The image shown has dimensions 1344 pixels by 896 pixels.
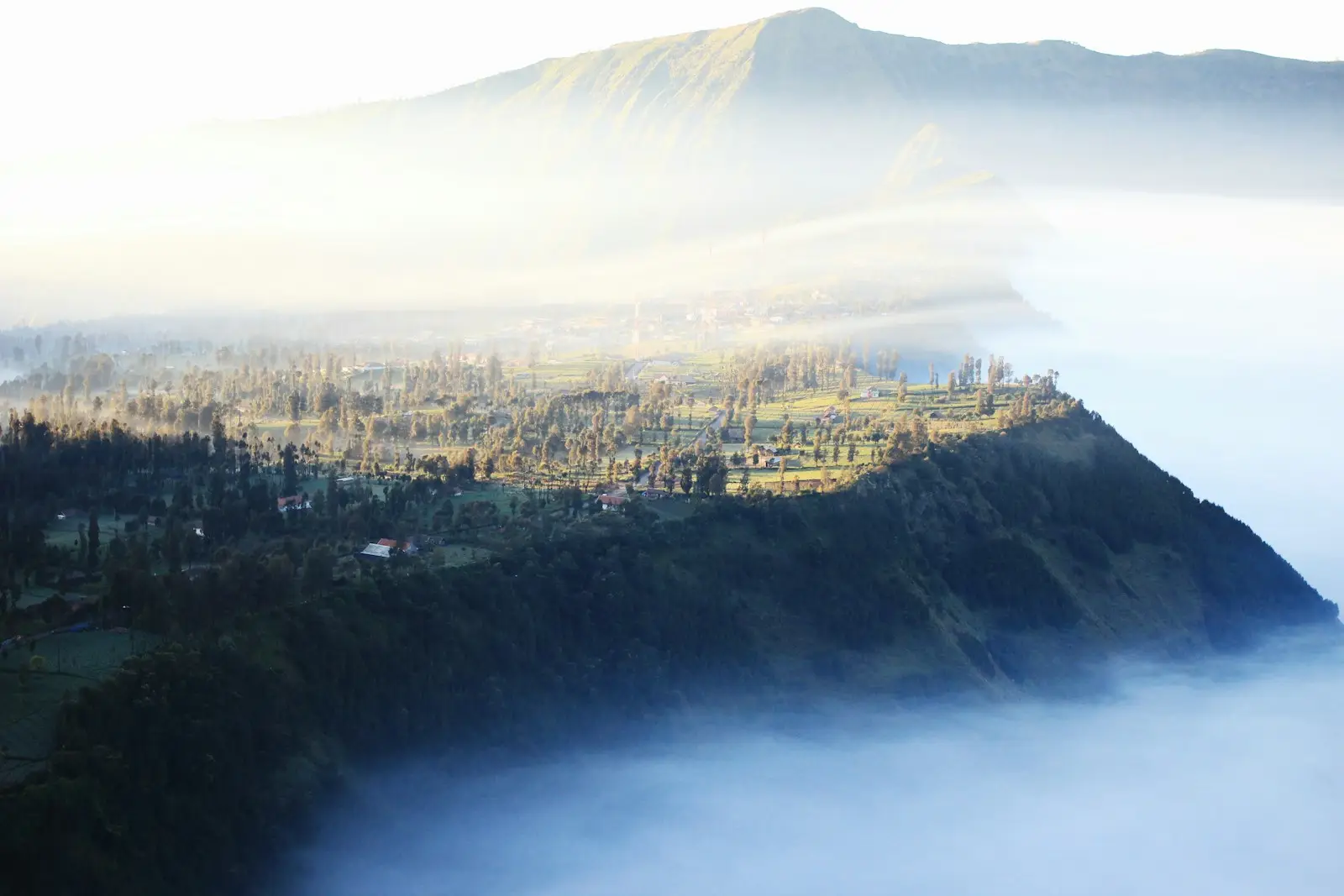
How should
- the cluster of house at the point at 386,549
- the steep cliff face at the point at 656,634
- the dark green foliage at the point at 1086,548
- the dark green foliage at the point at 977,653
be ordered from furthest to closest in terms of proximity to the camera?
the dark green foliage at the point at 1086,548 → the dark green foliage at the point at 977,653 → the cluster of house at the point at 386,549 → the steep cliff face at the point at 656,634

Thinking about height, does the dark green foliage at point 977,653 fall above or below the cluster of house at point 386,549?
below

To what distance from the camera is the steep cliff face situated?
52344 millimetres

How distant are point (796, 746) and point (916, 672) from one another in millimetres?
12050

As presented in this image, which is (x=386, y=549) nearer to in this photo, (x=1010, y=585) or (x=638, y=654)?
(x=638, y=654)

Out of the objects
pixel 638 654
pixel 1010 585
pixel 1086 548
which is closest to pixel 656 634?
pixel 638 654

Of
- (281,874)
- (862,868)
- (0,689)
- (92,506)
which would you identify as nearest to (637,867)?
(862,868)

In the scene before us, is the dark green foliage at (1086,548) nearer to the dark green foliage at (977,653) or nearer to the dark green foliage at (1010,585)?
the dark green foliage at (1010,585)

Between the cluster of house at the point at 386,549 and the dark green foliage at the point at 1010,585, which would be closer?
the cluster of house at the point at 386,549

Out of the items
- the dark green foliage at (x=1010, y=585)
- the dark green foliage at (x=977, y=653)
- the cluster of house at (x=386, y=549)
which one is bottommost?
the dark green foliage at (x=977, y=653)

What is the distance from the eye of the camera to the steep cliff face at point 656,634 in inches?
2061

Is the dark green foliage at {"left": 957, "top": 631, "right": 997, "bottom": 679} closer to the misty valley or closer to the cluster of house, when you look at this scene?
the misty valley

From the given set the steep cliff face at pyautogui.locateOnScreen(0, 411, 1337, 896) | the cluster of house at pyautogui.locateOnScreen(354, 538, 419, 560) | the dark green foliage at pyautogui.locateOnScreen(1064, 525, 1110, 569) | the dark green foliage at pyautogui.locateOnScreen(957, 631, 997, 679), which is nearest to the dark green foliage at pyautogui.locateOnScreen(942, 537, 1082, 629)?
the steep cliff face at pyautogui.locateOnScreen(0, 411, 1337, 896)

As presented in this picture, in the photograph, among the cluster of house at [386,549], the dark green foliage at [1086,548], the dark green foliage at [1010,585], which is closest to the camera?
the cluster of house at [386,549]

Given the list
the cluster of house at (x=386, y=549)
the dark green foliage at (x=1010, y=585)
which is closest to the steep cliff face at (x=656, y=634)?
the dark green foliage at (x=1010, y=585)
